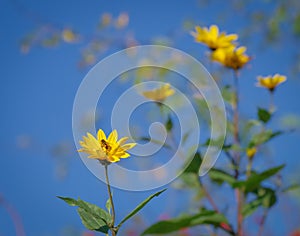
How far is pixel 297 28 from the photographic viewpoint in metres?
1.79

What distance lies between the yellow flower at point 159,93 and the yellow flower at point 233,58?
3.9 inches

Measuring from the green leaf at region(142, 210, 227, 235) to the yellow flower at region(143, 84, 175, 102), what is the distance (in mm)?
192

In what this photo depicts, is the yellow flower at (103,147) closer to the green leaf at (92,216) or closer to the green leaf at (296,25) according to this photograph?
the green leaf at (92,216)

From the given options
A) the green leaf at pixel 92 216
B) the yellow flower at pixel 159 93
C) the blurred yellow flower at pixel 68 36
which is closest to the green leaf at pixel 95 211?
the green leaf at pixel 92 216

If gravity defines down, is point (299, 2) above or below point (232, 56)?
above

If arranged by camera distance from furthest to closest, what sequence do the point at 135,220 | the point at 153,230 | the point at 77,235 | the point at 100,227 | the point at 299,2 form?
the point at 77,235 → the point at 299,2 → the point at 135,220 → the point at 153,230 → the point at 100,227

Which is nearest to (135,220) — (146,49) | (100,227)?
(146,49)

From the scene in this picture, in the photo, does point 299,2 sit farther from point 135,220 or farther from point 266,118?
point 266,118

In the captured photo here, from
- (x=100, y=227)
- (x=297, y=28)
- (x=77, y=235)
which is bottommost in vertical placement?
(x=100, y=227)

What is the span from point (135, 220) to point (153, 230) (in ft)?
3.28

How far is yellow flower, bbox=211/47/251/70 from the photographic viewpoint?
65cm

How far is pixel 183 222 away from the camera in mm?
577

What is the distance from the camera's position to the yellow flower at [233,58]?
652 millimetres

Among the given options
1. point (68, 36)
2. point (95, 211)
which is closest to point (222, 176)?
point (95, 211)
